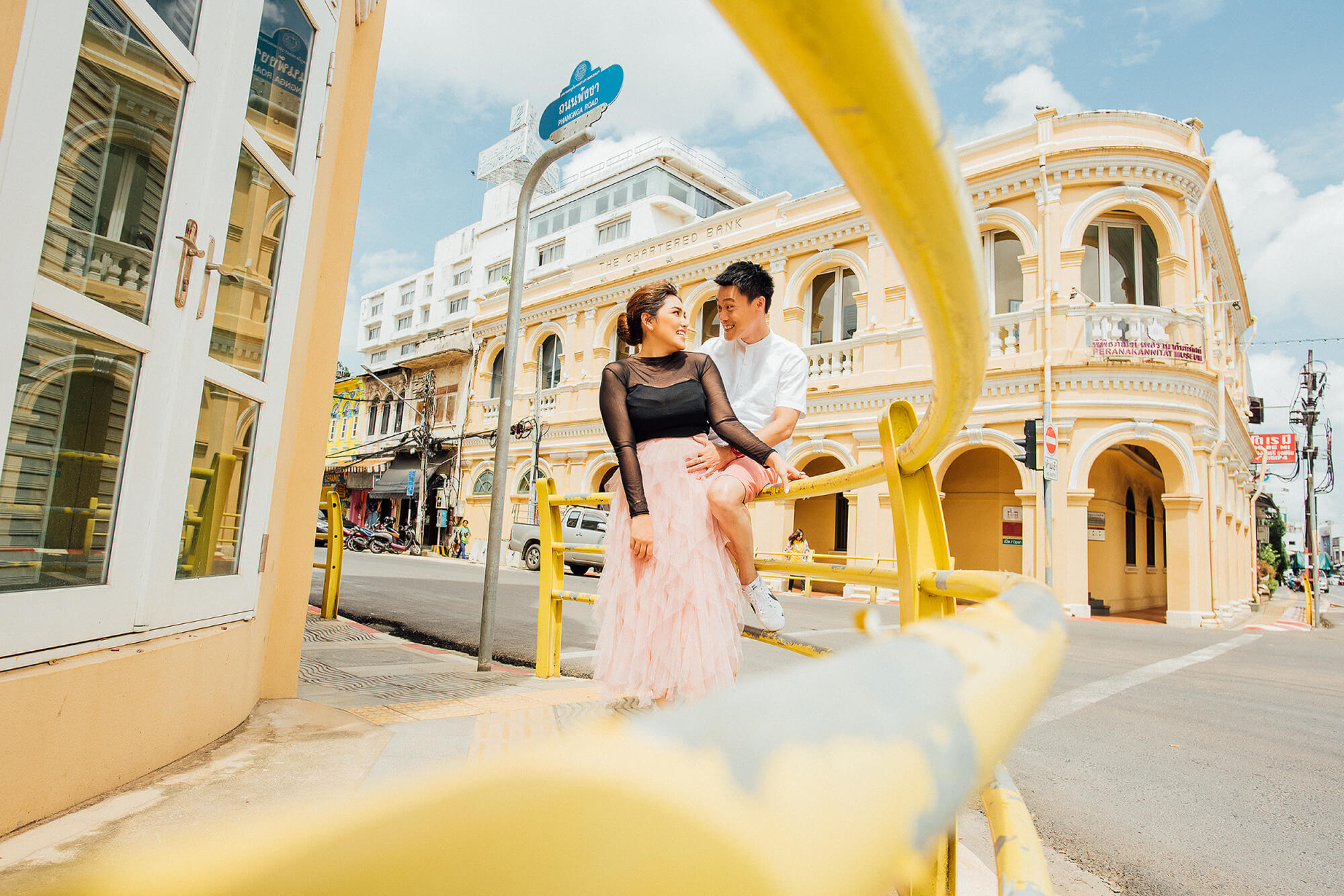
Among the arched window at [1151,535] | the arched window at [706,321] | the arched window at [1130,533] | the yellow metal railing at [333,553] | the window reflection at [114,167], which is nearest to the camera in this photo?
the window reflection at [114,167]

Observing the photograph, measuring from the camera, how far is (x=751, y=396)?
2.80 metres

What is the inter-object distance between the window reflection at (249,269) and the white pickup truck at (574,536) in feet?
38.3

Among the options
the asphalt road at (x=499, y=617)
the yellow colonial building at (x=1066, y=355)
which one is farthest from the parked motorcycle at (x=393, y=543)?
the yellow colonial building at (x=1066, y=355)

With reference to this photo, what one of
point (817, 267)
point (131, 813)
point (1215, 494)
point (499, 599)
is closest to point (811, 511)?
point (817, 267)

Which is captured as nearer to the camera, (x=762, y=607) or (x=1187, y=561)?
(x=762, y=607)

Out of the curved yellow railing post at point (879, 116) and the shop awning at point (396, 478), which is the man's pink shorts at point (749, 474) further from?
the shop awning at point (396, 478)

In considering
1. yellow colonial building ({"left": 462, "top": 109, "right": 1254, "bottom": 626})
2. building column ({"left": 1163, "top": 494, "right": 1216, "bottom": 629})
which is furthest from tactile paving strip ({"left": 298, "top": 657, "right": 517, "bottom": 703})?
building column ({"left": 1163, "top": 494, "right": 1216, "bottom": 629})

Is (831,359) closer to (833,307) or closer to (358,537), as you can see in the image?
(833,307)

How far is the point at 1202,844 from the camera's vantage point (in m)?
2.69

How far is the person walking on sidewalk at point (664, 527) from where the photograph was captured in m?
2.28

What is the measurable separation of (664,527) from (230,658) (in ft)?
5.68

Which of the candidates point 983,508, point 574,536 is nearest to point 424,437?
point 574,536

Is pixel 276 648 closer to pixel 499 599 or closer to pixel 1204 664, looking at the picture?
pixel 499 599

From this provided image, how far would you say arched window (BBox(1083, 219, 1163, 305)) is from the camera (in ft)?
46.2
